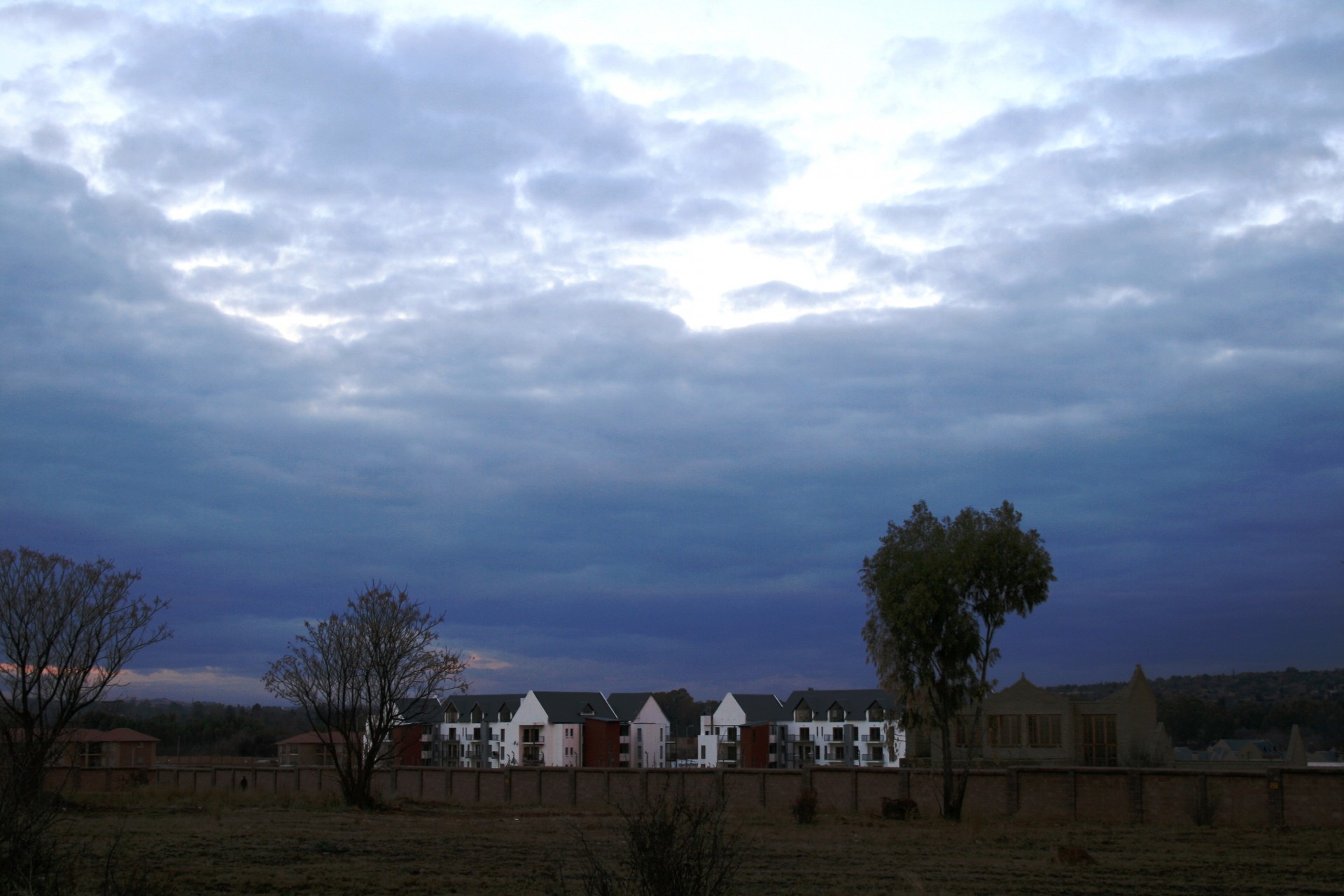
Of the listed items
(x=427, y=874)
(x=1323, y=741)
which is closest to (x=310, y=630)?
(x=427, y=874)

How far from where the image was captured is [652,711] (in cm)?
11488

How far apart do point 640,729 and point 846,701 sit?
22.2 metres

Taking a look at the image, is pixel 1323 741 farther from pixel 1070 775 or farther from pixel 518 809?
pixel 518 809

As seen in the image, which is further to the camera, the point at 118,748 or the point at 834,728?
the point at 834,728

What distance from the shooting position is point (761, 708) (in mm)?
109125

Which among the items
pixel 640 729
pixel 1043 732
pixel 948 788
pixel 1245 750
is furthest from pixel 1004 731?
pixel 640 729

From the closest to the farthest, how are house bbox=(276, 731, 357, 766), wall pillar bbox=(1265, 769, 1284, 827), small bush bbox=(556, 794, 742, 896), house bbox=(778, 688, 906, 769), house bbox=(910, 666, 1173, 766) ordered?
small bush bbox=(556, 794, 742, 896) < wall pillar bbox=(1265, 769, 1284, 827) < house bbox=(910, 666, 1173, 766) < house bbox=(276, 731, 357, 766) < house bbox=(778, 688, 906, 769)

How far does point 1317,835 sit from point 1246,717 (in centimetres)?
12562

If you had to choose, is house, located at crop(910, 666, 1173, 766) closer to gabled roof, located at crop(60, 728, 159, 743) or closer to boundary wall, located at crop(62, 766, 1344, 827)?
boundary wall, located at crop(62, 766, 1344, 827)

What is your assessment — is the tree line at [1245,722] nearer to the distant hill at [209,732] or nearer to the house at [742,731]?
the house at [742,731]

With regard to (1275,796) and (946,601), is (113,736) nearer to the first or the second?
(946,601)

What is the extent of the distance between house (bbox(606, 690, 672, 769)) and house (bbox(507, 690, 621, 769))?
1.93 metres

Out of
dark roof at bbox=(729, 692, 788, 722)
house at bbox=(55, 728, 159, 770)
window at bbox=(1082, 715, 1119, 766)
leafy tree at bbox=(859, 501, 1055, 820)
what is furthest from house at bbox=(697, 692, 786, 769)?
leafy tree at bbox=(859, 501, 1055, 820)

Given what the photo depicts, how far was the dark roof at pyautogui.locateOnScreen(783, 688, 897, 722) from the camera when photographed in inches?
4053
